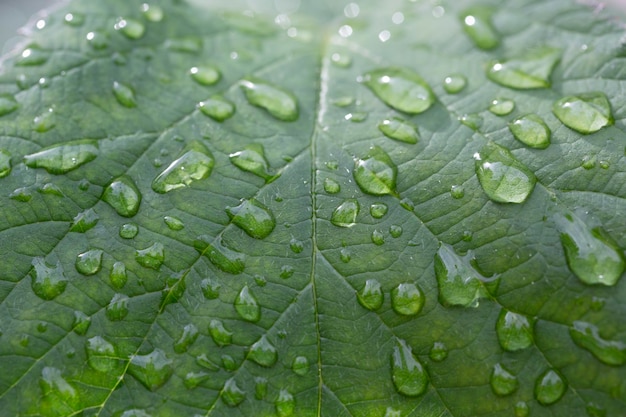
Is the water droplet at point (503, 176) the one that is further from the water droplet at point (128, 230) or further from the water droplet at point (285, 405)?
the water droplet at point (128, 230)

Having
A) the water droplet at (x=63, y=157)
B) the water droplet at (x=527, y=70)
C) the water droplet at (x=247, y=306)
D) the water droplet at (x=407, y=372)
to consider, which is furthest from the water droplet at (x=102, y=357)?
the water droplet at (x=527, y=70)

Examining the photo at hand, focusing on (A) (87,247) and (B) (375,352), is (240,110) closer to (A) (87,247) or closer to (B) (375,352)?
(A) (87,247)

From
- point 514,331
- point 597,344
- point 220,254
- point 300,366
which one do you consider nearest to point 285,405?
point 300,366

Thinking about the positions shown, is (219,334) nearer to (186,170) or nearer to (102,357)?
(102,357)

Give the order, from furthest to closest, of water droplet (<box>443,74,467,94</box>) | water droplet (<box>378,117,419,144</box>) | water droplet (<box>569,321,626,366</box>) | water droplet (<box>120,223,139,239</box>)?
water droplet (<box>443,74,467,94</box>)
water droplet (<box>378,117,419,144</box>)
water droplet (<box>120,223,139,239</box>)
water droplet (<box>569,321,626,366</box>)

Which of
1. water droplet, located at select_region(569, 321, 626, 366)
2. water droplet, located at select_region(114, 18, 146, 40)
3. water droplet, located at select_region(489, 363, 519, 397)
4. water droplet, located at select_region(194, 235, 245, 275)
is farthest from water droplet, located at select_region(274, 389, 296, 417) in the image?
water droplet, located at select_region(114, 18, 146, 40)

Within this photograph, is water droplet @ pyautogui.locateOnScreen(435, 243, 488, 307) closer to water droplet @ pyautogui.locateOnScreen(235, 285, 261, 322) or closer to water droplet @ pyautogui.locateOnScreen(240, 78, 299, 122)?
water droplet @ pyautogui.locateOnScreen(235, 285, 261, 322)
